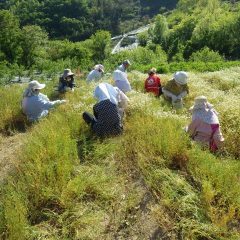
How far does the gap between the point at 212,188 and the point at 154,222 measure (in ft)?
2.42

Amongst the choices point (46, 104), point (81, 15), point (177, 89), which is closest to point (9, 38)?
point (46, 104)

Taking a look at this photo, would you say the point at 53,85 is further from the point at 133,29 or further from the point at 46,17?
the point at 133,29

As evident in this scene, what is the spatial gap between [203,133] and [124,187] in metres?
1.71

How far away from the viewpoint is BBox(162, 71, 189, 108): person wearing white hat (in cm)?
780

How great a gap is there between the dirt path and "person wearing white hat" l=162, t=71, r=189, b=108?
10.8 ft

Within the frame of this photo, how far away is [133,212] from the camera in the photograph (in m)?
4.00

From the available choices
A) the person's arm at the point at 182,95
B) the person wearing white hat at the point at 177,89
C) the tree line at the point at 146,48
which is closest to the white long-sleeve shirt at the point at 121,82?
the person wearing white hat at the point at 177,89

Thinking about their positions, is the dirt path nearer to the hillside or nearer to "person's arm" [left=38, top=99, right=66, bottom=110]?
"person's arm" [left=38, top=99, right=66, bottom=110]

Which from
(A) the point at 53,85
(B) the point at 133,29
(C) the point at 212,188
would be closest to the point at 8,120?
(A) the point at 53,85

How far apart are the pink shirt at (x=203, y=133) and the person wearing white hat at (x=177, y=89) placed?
89.4 inches

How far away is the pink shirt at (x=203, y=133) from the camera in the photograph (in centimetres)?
532

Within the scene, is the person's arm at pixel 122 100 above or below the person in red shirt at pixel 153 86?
above

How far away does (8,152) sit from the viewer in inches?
225

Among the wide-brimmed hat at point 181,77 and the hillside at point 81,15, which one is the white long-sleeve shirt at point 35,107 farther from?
the hillside at point 81,15
